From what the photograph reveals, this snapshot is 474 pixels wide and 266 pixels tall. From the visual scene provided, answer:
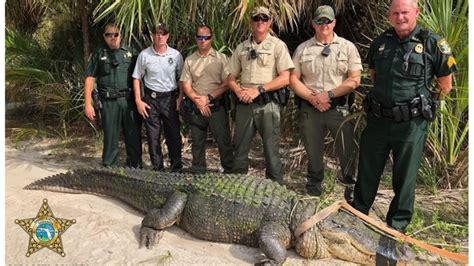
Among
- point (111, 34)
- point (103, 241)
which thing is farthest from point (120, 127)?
point (103, 241)

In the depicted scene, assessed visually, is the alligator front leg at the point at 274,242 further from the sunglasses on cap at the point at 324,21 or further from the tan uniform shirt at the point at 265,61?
the sunglasses on cap at the point at 324,21

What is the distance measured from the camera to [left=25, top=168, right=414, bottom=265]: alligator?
328 cm

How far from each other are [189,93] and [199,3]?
1572 millimetres

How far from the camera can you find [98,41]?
712cm

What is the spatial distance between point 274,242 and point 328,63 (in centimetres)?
175

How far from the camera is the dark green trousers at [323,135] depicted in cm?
423

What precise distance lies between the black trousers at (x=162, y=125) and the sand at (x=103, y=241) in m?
0.89

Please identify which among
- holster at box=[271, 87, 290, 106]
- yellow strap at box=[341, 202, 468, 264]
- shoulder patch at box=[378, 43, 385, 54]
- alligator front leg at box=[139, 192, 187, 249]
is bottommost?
alligator front leg at box=[139, 192, 187, 249]

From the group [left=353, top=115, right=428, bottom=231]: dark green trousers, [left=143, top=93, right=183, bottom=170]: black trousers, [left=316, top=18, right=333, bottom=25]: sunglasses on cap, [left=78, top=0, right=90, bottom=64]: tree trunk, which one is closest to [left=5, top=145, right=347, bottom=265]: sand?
[left=353, top=115, right=428, bottom=231]: dark green trousers

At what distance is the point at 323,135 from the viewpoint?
4371 millimetres

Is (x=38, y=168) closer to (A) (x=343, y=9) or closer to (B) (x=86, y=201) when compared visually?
(B) (x=86, y=201)

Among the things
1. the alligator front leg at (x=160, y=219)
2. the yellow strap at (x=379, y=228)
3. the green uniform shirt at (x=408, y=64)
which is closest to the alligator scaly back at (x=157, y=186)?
the alligator front leg at (x=160, y=219)

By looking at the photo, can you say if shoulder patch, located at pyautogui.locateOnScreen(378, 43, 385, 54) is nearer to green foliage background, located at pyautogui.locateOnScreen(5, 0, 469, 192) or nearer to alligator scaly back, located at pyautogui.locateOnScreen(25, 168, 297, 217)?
green foliage background, located at pyautogui.locateOnScreen(5, 0, 469, 192)

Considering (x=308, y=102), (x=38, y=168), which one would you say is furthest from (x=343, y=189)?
(x=38, y=168)
